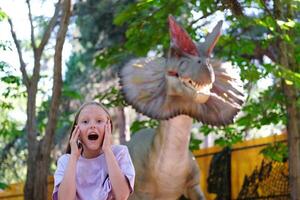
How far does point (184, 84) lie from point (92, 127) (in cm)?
195

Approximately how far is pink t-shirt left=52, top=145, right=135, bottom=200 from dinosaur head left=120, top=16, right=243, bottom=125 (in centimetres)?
179

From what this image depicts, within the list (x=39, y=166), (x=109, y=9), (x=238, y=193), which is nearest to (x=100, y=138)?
(x=39, y=166)

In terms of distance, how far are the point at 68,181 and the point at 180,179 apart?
246 centimetres

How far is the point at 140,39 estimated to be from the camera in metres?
8.08

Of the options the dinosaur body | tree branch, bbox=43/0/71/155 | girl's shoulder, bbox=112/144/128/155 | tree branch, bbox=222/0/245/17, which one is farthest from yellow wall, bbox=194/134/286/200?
girl's shoulder, bbox=112/144/128/155

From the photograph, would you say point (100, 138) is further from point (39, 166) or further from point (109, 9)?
point (109, 9)

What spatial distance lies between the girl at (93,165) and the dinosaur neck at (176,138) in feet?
6.68

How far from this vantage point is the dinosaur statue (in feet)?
15.6

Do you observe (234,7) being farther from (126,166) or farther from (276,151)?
(126,166)

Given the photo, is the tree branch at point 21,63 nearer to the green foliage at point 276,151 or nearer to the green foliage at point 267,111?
the green foliage at point 267,111

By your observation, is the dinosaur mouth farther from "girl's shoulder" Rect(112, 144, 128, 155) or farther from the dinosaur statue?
"girl's shoulder" Rect(112, 144, 128, 155)

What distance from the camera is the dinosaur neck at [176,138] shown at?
5.02 m

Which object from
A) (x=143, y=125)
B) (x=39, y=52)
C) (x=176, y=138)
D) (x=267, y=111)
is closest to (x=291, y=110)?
(x=267, y=111)

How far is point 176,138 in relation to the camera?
5.03 meters
